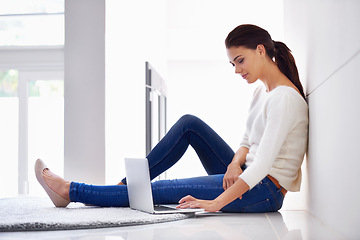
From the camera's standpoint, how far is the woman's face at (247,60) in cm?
209

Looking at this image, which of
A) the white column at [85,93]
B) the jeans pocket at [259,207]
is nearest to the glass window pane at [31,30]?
the white column at [85,93]

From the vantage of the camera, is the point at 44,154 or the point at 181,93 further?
the point at 181,93

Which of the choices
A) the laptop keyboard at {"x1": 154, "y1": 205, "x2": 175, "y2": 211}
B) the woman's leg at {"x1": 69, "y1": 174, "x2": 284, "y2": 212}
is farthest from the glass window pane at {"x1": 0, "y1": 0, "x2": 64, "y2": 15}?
the laptop keyboard at {"x1": 154, "y1": 205, "x2": 175, "y2": 211}

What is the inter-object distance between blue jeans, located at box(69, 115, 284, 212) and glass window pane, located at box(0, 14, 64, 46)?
4113mm

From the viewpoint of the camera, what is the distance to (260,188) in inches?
77.4

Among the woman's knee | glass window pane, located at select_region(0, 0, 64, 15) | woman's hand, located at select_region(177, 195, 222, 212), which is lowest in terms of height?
woman's hand, located at select_region(177, 195, 222, 212)

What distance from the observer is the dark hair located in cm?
208

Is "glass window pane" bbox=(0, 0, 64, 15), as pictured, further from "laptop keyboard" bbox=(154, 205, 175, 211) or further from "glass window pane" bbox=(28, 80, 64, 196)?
"laptop keyboard" bbox=(154, 205, 175, 211)

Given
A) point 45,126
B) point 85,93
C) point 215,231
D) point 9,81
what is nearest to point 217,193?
point 215,231

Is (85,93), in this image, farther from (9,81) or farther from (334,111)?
(9,81)

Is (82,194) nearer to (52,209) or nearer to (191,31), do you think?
(52,209)

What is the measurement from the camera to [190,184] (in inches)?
80.9

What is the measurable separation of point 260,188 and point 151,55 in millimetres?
3115

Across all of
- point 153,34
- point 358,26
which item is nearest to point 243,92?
point 153,34
